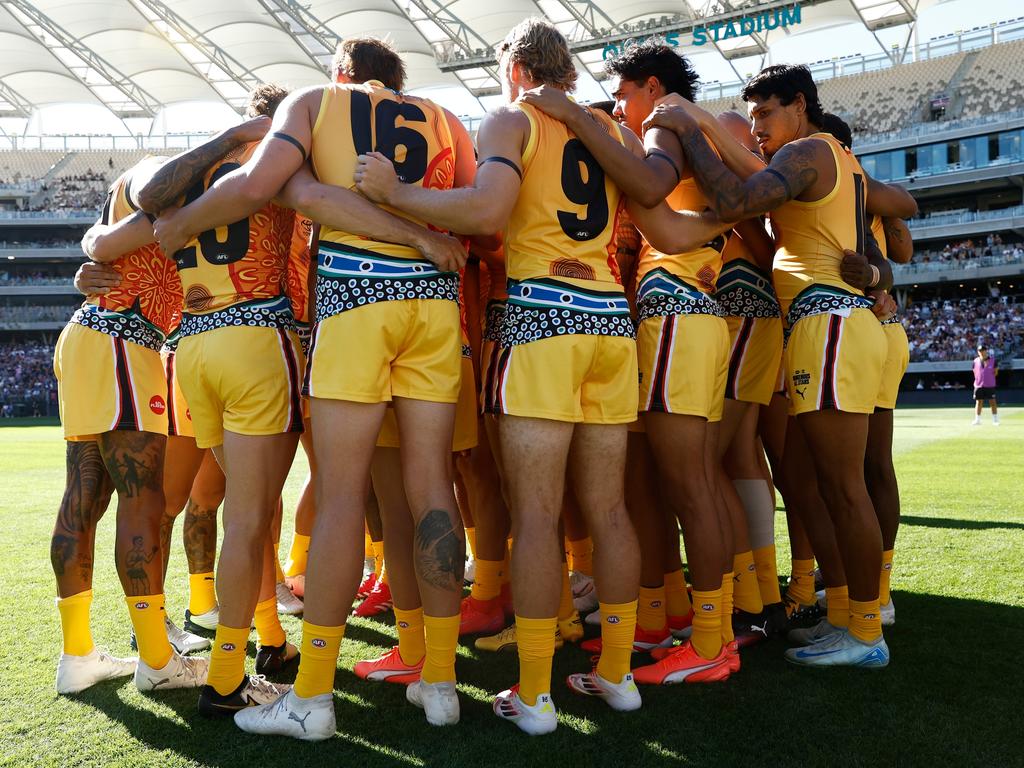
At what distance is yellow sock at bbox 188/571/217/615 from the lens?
3986 millimetres

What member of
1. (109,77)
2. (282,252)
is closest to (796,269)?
(282,252)

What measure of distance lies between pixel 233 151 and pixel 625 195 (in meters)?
1.52

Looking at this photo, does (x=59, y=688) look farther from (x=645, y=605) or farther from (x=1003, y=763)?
(x=1003, y=763)

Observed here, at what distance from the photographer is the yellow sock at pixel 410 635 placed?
3168 mm

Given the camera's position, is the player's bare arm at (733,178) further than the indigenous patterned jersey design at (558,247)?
Yes

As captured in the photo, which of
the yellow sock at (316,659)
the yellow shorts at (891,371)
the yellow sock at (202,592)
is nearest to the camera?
the yellow sock at (316,659)

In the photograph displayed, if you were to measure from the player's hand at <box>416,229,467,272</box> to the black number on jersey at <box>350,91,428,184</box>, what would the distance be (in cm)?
26

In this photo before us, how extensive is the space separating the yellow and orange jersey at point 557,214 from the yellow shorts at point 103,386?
5.20 ft

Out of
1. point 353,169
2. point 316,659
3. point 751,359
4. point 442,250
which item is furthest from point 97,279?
point 751,359

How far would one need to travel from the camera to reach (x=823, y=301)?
3.41 meters

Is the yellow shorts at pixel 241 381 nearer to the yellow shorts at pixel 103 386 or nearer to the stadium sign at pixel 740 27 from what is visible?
the yellow shorts at pixel 103 386

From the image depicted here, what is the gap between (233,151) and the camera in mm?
3100

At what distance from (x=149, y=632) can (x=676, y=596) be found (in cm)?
231

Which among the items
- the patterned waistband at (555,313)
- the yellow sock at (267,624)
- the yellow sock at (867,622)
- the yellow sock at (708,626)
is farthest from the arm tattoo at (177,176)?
the yellow sock at (867,622)
